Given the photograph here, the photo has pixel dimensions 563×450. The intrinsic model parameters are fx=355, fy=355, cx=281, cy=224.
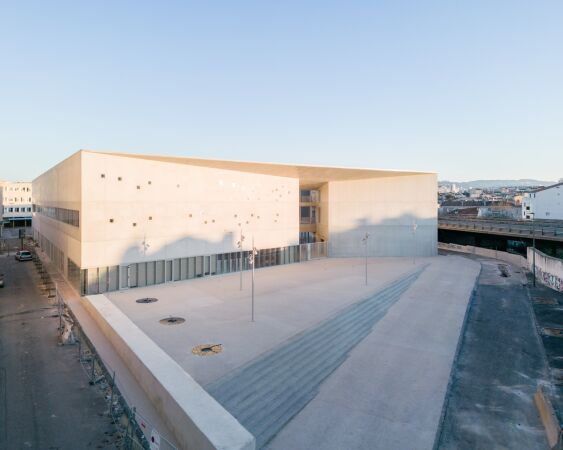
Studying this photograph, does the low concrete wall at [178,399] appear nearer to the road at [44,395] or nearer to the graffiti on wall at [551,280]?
the road at [44,395]

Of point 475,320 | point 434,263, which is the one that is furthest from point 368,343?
point 434,263

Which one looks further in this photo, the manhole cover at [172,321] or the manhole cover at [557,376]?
the manhole cover at [172,321]

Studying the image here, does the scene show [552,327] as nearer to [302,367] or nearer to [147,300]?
[302,367]

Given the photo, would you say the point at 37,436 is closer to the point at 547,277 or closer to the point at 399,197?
the point at 547,277

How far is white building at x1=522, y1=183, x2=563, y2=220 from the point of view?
7175 cm

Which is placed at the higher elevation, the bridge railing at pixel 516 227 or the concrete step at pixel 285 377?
the bridge railing at pixel 516 227

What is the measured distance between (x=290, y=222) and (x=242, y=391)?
28891 mm

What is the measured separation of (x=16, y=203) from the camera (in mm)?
96125

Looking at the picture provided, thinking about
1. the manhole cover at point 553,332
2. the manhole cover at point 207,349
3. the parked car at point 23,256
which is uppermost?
the parked car at point 23,256

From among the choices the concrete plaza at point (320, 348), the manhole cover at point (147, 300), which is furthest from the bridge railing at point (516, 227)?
the manhole cover at point (147, 300)

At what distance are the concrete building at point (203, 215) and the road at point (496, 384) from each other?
50.6ft

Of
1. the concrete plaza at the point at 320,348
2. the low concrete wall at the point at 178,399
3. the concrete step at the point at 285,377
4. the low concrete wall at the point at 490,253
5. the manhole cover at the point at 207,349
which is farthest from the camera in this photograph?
the low concrete wall at the point at 490,253

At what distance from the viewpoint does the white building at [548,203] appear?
71.8 meters

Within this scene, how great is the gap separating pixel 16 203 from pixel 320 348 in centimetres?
10919
